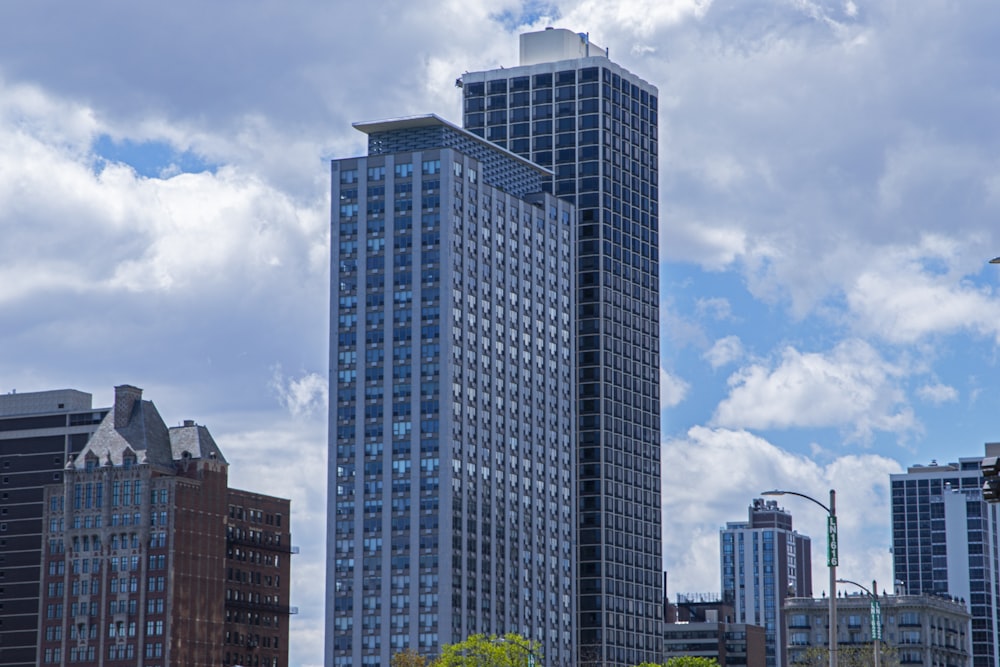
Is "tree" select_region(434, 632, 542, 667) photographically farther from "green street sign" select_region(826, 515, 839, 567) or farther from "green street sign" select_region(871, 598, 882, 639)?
"green street sign" select_region(826, 515, 839, 567)

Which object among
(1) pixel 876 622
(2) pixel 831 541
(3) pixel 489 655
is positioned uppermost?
(2) pixel 831 541

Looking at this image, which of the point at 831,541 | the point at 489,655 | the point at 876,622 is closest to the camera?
the point at 831,541

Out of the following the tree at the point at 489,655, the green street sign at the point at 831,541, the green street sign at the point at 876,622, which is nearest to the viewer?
the green street sign at the point at 831,541

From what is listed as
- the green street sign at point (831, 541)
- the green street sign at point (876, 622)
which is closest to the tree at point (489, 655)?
the green street sign at point (876, 622)

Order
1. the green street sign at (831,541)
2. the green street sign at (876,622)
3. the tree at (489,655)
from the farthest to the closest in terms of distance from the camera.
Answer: the tree at (489,655), the green street sign at (876,622), the green street sign at (831,541)

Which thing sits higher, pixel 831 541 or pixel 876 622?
pixel 831 541

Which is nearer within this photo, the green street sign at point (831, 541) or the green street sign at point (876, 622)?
the green street sign at point (831, 541)

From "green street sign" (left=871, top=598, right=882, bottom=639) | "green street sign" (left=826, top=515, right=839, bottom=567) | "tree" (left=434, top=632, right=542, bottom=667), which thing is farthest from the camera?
"tree" (left=434, top=632, right=542, bottom=667)

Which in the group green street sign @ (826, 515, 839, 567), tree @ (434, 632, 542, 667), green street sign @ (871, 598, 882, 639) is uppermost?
green street sign @ (826, 515, 839, 567)

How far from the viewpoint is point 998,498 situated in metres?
37.8

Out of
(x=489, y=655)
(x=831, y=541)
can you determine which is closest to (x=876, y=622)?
(x=831, y=541)

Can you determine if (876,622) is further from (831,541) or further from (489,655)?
(489,655)

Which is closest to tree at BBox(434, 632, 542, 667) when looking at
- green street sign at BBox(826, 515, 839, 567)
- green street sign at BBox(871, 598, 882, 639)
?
green street sign at BBox(871, 598, 882, 639)

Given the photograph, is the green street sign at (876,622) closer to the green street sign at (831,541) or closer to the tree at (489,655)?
the green street sign at (831,541)
